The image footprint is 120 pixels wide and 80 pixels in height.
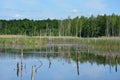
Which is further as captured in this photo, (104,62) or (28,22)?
(28,22)

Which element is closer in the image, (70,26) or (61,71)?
(61,71)

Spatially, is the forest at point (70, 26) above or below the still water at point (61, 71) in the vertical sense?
above

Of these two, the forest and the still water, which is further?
the forest

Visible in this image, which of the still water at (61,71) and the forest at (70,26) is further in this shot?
the forest at (70,26)

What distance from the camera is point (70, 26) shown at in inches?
5207

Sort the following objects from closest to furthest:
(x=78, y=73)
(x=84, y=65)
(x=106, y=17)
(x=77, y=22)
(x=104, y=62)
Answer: (x=78, y=73) → (x=84, y=65) → (x=104, y=62) → (x=106, y=17) → (x=77, y=22)

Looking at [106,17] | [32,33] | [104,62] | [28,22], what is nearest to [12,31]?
[32,33]

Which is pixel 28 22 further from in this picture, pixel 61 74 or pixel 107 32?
pixel 61 74

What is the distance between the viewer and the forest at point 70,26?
117938mm

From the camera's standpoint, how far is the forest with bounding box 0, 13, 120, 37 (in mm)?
117938

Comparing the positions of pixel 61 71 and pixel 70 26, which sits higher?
pixel 70 26

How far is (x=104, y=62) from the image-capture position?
46594 mm

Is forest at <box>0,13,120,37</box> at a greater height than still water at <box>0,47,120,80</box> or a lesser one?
greater

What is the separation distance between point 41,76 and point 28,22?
11724 cm
